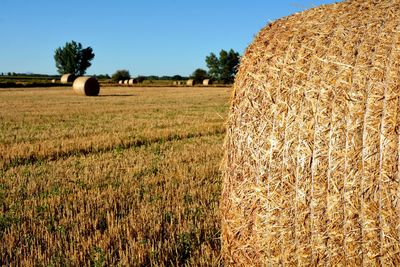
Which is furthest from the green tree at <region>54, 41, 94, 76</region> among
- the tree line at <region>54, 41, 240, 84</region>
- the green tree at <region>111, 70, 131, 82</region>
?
the green tree at <region>111, 70, 131, 82</region>

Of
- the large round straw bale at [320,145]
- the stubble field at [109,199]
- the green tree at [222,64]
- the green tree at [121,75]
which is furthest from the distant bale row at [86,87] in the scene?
the green tree at [222,64]

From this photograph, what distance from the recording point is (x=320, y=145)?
318 cm

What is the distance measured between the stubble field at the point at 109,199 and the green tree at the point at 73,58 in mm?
88804

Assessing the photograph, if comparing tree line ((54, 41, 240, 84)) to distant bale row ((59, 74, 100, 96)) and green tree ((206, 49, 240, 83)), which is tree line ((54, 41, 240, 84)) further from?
distant bale row ((59, 74, 100, 96))

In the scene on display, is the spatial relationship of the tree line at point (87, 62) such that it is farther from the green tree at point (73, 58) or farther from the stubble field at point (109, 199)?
the stubble field at point (109, 199)

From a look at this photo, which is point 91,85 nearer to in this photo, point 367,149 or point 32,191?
point 32,191

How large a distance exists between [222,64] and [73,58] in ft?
105

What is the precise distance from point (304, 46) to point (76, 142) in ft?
25.2

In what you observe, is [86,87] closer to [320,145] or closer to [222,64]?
[320,145]

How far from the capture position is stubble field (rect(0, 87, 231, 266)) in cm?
429

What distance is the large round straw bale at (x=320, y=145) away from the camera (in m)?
2.97

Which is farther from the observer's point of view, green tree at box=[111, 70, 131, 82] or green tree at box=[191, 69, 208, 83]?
green tree at box=[191, 69, 208, 83]

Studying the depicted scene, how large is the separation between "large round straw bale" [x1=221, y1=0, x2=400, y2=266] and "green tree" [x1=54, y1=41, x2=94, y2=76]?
95.7m

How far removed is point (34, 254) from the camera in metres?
4.29
